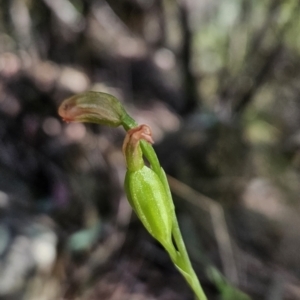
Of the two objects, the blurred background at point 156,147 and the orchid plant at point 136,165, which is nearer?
the orchid plant at point 136,165

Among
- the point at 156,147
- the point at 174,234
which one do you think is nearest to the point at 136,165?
the point at 174,234

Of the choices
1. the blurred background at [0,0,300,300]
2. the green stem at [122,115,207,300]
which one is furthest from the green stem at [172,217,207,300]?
the blurred background at [0,0,300,300]

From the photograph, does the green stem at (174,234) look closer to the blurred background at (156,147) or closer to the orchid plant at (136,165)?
the orchid plant at (136,165)

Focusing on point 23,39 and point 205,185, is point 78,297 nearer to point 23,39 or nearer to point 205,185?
point 205,185

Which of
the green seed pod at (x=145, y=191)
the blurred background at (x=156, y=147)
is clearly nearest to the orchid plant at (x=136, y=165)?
the green seed pod at (x=145, y=191)

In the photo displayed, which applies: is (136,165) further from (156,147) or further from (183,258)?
(156,147)

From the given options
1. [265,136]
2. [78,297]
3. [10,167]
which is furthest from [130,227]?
[265,136]
